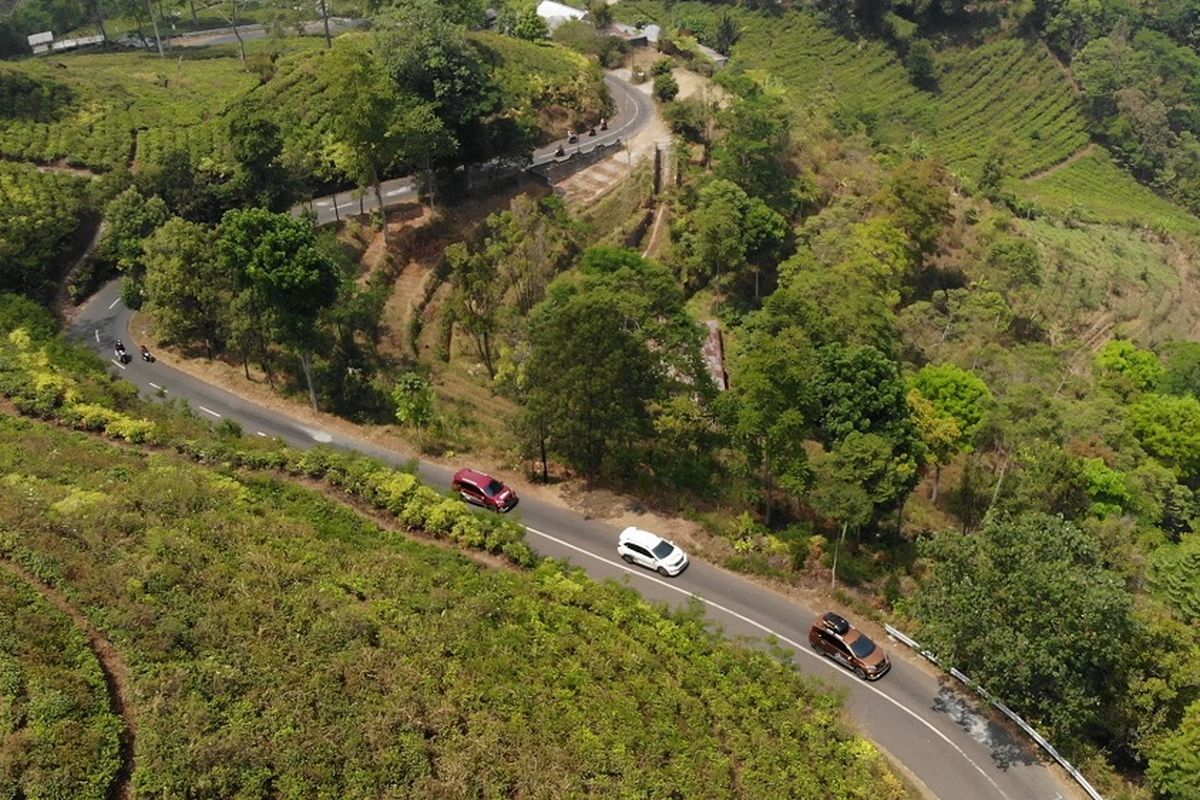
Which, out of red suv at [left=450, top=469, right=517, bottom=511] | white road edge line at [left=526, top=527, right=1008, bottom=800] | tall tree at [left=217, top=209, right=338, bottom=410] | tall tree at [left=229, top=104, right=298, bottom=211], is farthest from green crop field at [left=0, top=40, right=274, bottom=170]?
white road edge line at [left=526, top=527, right=1008, bottom=800]

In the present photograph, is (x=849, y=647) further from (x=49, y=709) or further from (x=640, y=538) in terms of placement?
(x=49, y=709)

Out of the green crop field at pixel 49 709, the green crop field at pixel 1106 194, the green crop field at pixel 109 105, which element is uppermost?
the green crop field at pixel 49 709

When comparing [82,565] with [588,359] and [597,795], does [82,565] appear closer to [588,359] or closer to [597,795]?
[597,795]

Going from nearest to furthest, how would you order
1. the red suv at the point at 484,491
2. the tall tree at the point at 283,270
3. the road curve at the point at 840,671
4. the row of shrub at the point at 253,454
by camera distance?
the road curve at the point at 840,671 < the row of shrub at the point at 253,454 < the red suv at the point at 484,491 < the tall tree at the point at 283,270

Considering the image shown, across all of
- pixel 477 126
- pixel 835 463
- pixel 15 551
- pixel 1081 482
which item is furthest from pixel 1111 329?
pixel 15 551

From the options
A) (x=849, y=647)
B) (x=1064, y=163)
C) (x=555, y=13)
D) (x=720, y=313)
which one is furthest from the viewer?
(x=1064, y=163)

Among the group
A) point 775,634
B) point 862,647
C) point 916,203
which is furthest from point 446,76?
point 862,647

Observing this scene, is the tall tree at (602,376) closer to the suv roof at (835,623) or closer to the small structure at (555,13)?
the suv roof at (835,623)

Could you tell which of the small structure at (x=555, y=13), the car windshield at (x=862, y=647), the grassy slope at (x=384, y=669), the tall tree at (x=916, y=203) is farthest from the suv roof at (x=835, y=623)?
the small structure at (x=555, y=13)
